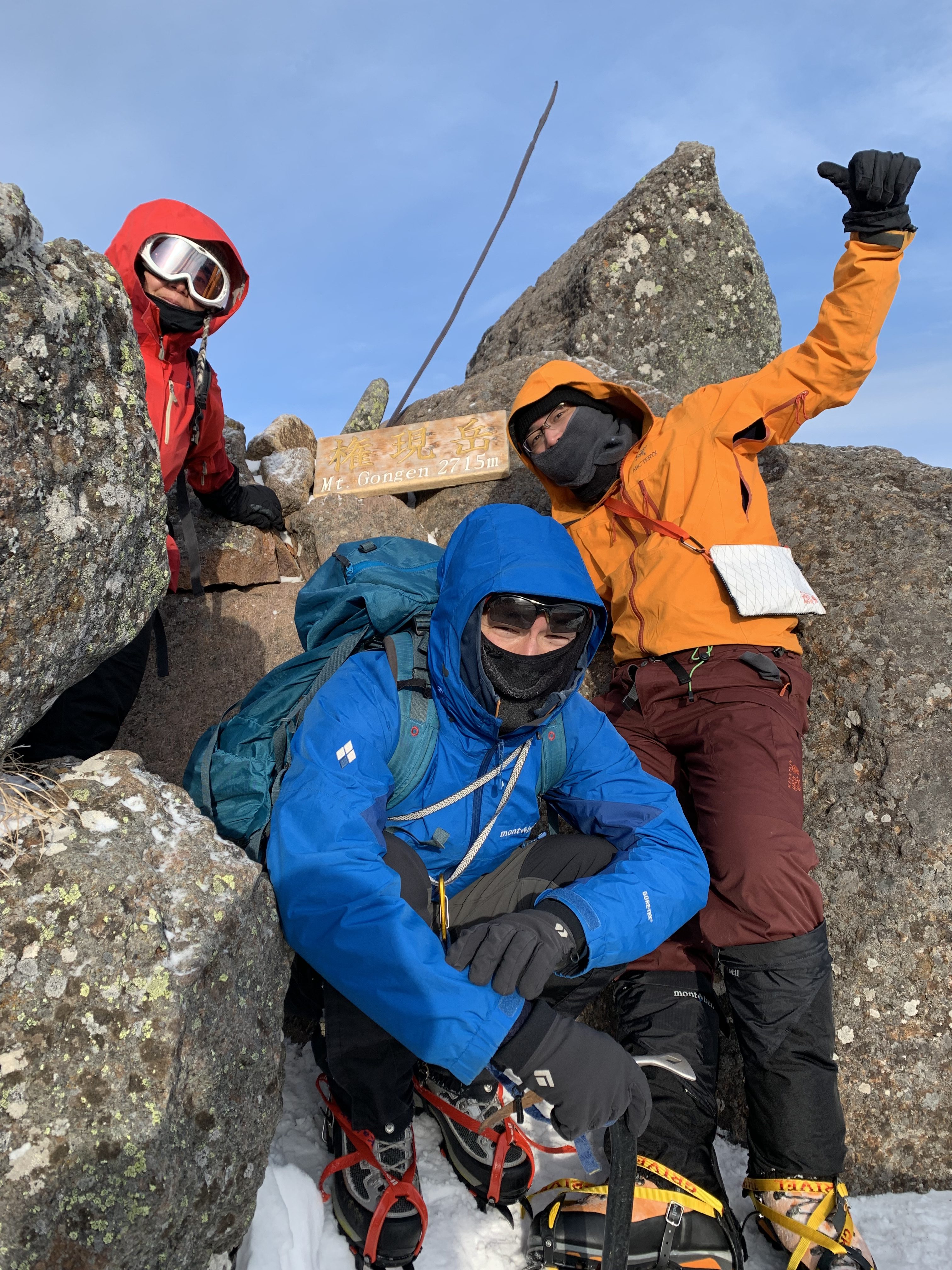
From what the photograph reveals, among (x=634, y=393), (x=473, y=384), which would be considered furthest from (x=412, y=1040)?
(x=473, y=384)

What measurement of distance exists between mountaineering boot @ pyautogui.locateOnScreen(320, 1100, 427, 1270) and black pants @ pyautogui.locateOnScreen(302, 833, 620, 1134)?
7 cm

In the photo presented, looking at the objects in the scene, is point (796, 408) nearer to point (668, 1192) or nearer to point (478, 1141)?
point (668, 1192)

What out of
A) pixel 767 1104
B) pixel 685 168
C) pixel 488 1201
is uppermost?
pixel 685 168

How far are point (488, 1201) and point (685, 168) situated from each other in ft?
34.1

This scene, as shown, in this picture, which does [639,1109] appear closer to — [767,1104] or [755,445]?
[767,1104]

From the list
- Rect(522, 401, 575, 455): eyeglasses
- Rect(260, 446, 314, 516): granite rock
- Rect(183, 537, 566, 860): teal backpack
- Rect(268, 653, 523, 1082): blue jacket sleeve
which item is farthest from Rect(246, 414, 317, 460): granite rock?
Rect(268, 653, 523, 1082): blue jacket sleeve

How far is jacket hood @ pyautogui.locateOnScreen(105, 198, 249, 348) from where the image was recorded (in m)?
4.88

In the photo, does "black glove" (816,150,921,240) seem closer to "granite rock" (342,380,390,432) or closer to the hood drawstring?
the hood drawstring

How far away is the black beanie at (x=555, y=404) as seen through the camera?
5125 mm

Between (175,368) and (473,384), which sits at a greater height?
(473,384)

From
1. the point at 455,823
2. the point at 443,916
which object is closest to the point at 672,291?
the point at 455,823

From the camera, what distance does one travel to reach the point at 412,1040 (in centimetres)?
265

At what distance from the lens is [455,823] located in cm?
333

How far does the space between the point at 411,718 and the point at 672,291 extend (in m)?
8.00
